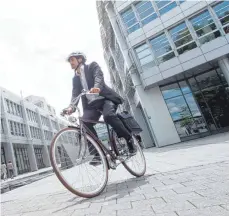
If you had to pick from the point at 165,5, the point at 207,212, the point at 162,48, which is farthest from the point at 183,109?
the point at 207,212

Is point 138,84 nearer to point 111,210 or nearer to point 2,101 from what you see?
point 111,210

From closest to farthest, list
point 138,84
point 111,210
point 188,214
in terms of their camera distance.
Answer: point 188,214 → point 111,210 → point 138,84

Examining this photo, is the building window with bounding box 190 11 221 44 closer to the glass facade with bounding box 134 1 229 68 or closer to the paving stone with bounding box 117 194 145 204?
the glass facade with bounding box 134 1 229 68

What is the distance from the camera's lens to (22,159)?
39.7m

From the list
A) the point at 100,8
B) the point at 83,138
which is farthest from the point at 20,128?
the point at 83,138

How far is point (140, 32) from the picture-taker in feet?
54.1

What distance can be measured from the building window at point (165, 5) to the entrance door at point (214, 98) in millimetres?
5293

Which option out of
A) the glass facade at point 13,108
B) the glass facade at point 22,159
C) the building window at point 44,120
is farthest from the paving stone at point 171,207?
the building window at point 44,120

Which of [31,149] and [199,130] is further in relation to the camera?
[31,149]

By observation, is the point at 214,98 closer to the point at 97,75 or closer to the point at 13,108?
the point at 97,75

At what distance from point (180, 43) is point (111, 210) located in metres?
14.9

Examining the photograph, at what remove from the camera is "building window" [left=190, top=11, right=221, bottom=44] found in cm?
1412

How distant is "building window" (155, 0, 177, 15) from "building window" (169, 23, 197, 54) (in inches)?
58.6

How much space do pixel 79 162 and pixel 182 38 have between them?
1425cm
